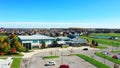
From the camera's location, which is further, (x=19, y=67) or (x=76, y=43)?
(x=76, y=43)

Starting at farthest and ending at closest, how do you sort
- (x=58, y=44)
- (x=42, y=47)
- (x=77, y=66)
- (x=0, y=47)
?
1. (x=58, y=44)
2. (x=42, y=47)
3. (x=0, y=47)
4. (x=77, y=66)

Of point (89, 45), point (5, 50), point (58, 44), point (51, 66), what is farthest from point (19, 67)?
point (89, 45)

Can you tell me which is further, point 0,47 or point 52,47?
point 52,47

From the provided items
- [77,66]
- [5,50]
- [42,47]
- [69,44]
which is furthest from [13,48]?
[69,44]

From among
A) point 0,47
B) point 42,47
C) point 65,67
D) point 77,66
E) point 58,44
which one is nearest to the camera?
point 65,67

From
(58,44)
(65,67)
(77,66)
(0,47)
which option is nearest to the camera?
(65,67)

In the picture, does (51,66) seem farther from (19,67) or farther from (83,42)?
(83,42)

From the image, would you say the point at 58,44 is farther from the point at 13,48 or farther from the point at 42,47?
the point at 13,48

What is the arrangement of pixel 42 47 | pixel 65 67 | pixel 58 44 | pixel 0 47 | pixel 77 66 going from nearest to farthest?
pixel 65 67 < pixel 77 66 < pixel 0 47 < pixel 42 47 < pixel 58 44

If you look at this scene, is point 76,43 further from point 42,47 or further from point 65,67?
point 65,67
